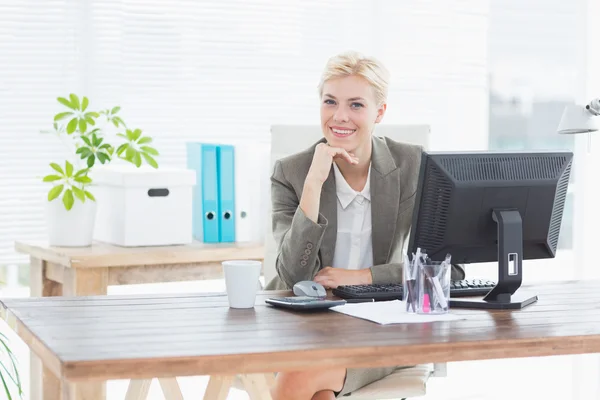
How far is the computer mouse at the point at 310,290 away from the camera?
2188mm

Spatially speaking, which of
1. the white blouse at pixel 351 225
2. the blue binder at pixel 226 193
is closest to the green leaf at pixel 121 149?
the blue binder at pixel 226 193

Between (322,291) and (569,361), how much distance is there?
3106mm

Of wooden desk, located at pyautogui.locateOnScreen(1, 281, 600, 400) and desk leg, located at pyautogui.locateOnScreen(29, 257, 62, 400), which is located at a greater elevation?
wooden desk, located at pyautogui.locateOnScreen(1, 281, 600, 400)

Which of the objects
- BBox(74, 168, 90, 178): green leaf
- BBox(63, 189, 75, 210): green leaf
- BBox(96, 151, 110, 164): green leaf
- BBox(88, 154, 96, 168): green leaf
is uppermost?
BBox(96, 151, 110, 164): green leaf

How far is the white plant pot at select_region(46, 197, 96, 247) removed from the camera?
3.20 metres

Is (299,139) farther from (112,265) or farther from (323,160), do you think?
(112,265)

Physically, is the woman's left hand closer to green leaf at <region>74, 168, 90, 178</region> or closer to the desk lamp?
the desk lamp

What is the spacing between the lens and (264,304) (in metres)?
2.17

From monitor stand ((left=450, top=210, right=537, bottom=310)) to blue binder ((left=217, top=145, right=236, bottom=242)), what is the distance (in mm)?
1343

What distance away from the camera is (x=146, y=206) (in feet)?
10.8

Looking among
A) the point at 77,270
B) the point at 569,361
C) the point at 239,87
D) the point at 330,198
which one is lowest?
the point at 569,361

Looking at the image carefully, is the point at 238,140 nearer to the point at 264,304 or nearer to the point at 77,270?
the point at 77,270

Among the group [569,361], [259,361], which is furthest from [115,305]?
[569,361]

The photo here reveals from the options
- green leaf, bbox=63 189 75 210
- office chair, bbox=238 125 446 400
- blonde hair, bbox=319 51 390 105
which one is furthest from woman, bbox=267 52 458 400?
green leaf, bbox=63 189 75 210
